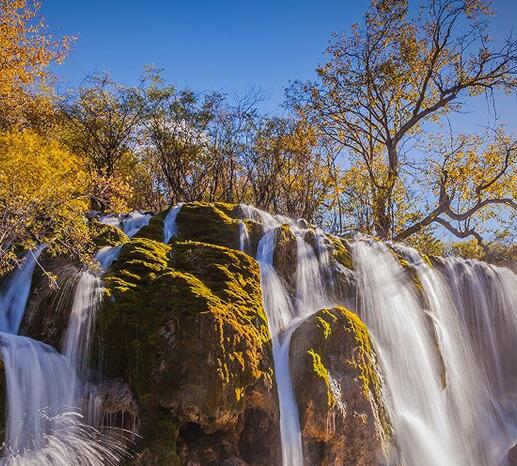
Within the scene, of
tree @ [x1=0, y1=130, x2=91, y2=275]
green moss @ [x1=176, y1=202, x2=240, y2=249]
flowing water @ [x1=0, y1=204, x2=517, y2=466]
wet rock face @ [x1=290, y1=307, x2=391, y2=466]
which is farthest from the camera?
green moss @ [x1=176, y1=202, x2=240, y2=249]

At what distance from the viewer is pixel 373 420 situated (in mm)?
7180

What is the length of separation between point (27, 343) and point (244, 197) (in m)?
22.0

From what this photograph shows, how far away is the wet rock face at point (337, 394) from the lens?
22.1ft

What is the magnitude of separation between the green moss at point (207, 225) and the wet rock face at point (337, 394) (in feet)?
9.69

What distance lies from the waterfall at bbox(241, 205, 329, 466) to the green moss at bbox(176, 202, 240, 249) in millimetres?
660

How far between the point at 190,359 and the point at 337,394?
2288mm

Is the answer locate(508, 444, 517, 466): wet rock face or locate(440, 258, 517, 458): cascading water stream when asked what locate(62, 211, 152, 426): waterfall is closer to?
locate(508, 444, 517, 466): wet rock face

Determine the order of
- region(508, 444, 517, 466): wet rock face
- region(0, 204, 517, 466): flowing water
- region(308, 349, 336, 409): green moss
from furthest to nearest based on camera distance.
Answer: region(508, 444, 517, 466): wet rock face < region(308, 349, 336, 409): green moss < region(0, 204, 517, 466): flowing water

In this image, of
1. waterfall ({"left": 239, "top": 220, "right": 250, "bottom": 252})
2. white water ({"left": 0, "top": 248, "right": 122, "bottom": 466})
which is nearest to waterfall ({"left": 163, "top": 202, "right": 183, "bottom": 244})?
waterfall ({"left": 239, "top": 220, "right": 250, "bottom": 252})

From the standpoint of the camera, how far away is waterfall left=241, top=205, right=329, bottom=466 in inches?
260

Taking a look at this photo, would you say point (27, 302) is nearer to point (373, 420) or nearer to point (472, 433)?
point (373, 420)

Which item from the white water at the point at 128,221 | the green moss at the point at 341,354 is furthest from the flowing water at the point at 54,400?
the white water at the point at 128,221

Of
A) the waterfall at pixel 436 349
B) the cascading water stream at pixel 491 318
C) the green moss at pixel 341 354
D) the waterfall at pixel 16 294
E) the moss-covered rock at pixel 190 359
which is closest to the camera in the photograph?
the moss-covered rock at pixel 190 359

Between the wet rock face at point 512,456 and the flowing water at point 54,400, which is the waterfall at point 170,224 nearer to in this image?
the flowing water at point 54,400
